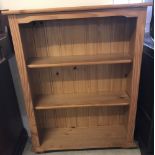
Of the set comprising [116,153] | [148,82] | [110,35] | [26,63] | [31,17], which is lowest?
[116,153]

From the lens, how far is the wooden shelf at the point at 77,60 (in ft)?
4.36

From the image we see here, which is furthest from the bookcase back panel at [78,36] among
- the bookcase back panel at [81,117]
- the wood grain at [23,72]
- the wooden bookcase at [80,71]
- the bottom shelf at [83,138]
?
the bottom shelf at [83,138]

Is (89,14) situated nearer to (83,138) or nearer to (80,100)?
(80,100)

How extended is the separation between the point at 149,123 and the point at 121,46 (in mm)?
642

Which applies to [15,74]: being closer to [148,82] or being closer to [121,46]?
[121,46]

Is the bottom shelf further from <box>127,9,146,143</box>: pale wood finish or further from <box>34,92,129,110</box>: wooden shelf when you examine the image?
<box>34,92,129,110</box>: wooden shelf

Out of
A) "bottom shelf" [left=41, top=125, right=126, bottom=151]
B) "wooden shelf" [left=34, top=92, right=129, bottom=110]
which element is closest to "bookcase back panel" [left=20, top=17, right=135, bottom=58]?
"wooden shelf" [left=34, top=92, right=129, bottom=110]

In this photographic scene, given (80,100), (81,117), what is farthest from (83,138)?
(80,100)

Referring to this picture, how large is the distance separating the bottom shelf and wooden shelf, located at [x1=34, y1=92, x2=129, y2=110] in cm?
38

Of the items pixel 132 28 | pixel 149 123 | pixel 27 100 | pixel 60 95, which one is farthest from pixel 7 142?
pixel 132 28

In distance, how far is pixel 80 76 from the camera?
5.24 ft

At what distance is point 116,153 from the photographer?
1.60 metres

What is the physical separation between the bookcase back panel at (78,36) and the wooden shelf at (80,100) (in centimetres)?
38

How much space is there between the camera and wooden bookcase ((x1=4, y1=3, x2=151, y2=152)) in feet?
4.12
